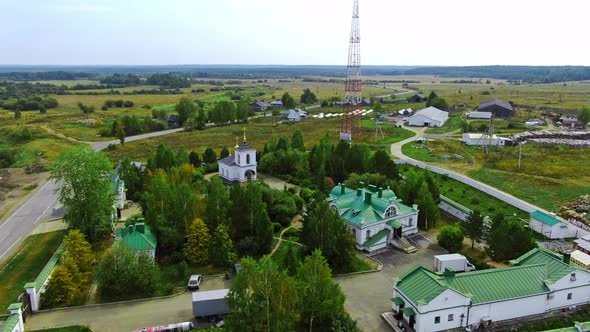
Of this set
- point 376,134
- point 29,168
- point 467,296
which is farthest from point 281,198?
point 376,134

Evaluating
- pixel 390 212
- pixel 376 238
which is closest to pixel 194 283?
pixel 376 238

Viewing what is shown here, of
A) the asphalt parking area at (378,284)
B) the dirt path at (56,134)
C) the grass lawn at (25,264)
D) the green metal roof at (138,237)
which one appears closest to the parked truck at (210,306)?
the asphalt parking area at (378,284)

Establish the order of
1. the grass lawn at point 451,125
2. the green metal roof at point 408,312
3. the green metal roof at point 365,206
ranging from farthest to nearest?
the grass lawn at point 451,125 < the green metal roof at point 365,206 < the green metal roof at point 408,312

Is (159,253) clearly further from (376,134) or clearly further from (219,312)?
(376,134)

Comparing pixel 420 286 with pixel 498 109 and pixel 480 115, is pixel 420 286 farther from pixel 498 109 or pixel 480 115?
pixel 498 109

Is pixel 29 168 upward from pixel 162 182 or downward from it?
downward

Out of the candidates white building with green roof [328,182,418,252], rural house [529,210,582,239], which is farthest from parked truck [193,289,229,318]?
rural house [529,210,582,239]

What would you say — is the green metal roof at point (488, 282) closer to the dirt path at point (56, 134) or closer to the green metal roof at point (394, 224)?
the green metal roof at point (394, 224)
